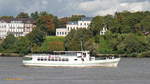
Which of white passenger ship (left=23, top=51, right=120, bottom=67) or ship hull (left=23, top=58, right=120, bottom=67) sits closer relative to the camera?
ship hull (left=23, top=58, right=120, bottom=67)

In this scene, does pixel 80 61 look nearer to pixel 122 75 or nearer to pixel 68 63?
pixel 68 63

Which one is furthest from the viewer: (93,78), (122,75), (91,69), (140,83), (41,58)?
(41,58)

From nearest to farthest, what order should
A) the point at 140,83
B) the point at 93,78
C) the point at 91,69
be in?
1. the point at 140,83
2. the point at 93,78
3. the point at 91,69

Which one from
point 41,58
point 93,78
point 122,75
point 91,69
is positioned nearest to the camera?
point 93,78

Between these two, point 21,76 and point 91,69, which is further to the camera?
point 91,69

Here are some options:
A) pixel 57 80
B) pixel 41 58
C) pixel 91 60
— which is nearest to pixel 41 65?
pixel 41 58

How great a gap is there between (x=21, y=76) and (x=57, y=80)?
10.7m

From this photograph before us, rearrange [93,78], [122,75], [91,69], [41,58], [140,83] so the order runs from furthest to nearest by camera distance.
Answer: [41,58] < [91,69] < [122,75] < [93,78] < [140,83]

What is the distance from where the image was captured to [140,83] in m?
92.8

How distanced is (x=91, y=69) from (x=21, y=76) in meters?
24.0

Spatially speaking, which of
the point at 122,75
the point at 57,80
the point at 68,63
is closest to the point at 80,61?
the point at 68,63

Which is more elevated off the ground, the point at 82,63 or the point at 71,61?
the point at 71,61

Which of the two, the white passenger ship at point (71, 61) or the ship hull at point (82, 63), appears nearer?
the ship hull at point (82, 63)

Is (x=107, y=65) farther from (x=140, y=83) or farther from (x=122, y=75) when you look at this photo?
(x=140, y=83)
